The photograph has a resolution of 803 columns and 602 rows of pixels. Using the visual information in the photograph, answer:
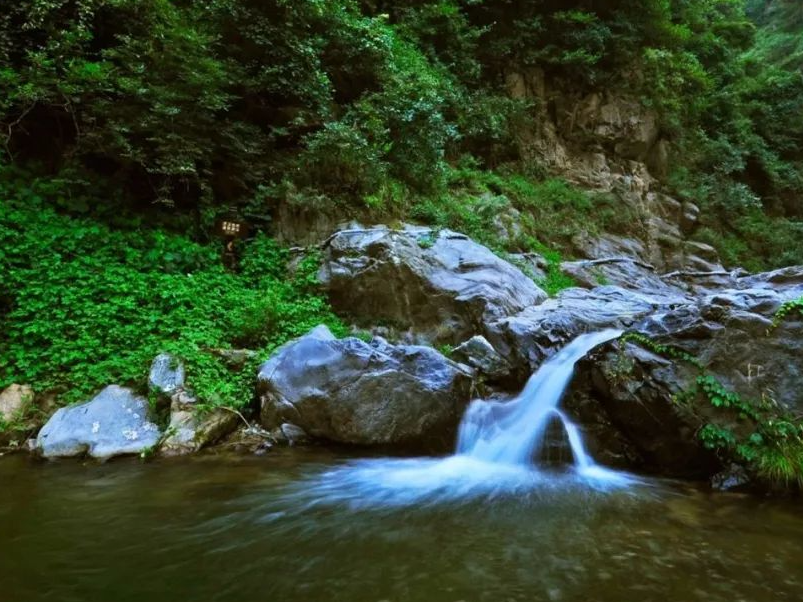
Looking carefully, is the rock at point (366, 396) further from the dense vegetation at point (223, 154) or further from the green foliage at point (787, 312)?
the green foliage at point (787, 312)

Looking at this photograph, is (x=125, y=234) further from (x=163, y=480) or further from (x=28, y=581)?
(x=28, y=581)

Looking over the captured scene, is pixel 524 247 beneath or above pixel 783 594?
above

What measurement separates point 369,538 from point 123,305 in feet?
16.4

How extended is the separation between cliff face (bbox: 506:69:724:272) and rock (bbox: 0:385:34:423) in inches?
572

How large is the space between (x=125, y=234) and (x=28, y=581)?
20.5 ft

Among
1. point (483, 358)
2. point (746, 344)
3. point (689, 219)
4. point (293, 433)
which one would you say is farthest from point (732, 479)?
point (689, 219)

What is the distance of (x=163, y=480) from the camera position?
4.59 m

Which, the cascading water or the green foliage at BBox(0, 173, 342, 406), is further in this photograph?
the green foliage at BBox(0, 173, 342, 406)

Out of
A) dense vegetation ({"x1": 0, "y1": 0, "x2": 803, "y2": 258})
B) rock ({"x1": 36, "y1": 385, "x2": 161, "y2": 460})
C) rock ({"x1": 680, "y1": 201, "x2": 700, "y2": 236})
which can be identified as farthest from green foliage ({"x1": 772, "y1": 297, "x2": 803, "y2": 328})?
rock ({"x1": 680, "y1": 201, "x2": 700, "y2": 236})

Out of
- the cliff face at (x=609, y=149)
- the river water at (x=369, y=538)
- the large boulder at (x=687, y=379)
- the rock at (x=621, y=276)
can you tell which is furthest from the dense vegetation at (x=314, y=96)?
the large boulder at (x=687, y=379)

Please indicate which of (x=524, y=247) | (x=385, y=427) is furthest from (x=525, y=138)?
(x=385, y=427)

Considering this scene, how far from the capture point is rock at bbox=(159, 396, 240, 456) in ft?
17.8

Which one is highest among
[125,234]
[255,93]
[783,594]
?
[255,93]

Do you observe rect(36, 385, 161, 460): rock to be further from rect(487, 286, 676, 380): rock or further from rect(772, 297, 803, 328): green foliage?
rect(772, 297, 803, 328): green foliage
